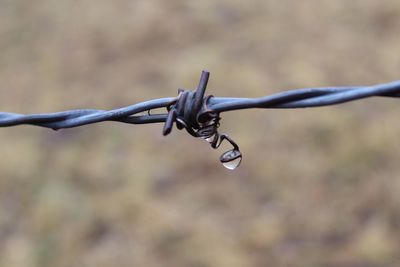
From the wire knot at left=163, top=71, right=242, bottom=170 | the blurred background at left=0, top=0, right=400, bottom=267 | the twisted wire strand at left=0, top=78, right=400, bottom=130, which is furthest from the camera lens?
the blurred background at left=0, top=0, right=400, bottom=267

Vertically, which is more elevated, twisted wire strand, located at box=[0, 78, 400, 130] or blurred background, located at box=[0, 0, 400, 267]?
blurred background, located at box=[0, 0, 400, 267]

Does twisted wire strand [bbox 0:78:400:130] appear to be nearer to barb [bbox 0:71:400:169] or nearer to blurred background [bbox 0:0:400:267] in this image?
barb [bbox 0:71:400:169]

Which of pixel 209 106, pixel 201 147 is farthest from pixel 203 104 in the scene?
pixel 201 147

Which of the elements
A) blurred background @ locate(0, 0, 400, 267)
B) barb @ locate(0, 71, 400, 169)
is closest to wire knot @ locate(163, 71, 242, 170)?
barb @ locate(0, 71, 400, 169)

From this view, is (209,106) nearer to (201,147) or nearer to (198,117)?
(198,117)

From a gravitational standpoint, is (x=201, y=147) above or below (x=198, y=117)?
above

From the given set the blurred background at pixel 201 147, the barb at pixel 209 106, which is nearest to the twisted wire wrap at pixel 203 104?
the barb at pixel 209 106

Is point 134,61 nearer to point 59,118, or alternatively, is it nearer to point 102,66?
point 102,66

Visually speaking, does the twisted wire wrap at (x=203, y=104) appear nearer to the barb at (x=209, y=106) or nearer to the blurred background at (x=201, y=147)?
the barb at (x=209, y=106)
